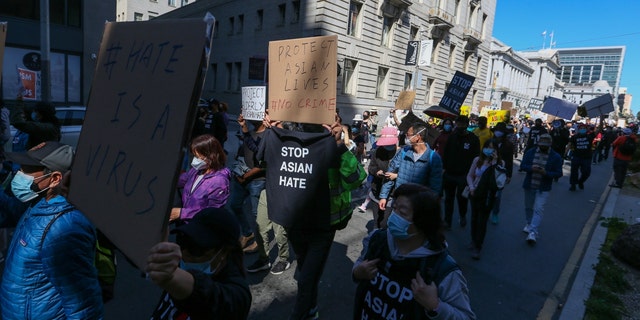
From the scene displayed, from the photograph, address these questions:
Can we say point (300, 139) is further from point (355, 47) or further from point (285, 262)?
point (355, 47)

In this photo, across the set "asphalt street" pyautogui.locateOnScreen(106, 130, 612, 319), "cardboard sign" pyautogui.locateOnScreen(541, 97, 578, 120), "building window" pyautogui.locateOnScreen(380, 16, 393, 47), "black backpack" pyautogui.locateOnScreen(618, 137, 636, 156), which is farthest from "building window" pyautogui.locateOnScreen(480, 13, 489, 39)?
"asphalt street" pyautogui.locateOnScreen(106, 130, 612, 319)

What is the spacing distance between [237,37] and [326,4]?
9.61m

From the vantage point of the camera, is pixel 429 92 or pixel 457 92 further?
pixel 429 92

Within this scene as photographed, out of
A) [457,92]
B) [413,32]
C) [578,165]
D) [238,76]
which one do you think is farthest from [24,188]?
[413,32]

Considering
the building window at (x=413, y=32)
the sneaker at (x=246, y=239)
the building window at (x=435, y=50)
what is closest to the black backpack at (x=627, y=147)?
the sneaker at (x=246, y=239)

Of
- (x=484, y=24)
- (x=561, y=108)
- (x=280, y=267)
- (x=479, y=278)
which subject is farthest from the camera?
(x=484, y=24)

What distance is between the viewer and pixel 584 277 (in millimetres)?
4875

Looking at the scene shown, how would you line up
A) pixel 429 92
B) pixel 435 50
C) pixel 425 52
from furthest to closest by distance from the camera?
pixel 429 92, pixel 435 50, pixel 425 52

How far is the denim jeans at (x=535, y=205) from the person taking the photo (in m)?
6.34

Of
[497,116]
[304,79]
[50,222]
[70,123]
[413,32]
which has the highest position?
[413,32]

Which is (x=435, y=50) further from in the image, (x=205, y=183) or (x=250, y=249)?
(x=205, y=183)

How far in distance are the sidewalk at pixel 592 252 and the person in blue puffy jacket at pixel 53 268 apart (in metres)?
4.32

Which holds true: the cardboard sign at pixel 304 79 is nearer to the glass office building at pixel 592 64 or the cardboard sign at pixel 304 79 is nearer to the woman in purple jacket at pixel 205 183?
the woman in purple jacket at pixel 205 183

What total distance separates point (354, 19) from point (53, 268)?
25.0m
